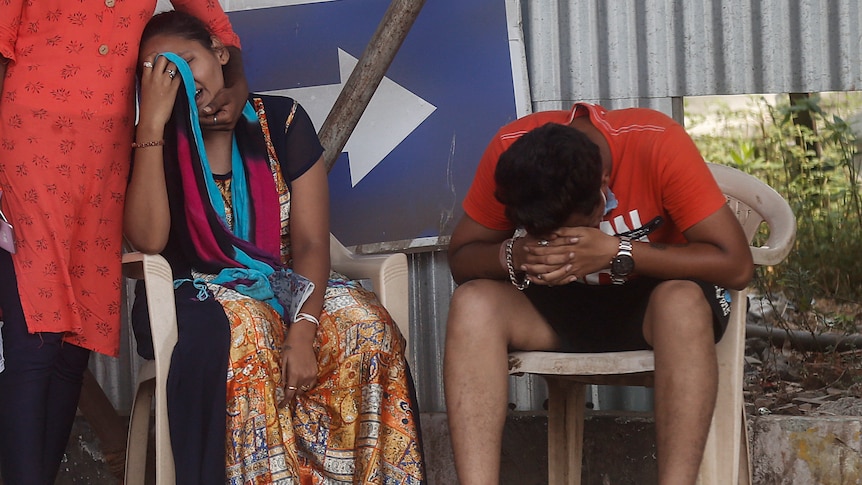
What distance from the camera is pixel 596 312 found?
246cm

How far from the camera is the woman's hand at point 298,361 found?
7.90ft

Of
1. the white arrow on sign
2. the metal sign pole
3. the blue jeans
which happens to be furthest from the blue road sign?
the blue jeans

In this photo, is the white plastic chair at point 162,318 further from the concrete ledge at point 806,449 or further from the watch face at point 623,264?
the concrete ledge at point 806,449

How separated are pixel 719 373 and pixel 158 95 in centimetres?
153

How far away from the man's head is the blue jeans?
3.95 ft

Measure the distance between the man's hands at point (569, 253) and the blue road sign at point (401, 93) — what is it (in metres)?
1.16

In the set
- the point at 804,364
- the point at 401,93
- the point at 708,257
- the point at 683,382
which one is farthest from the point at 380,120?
the point at 804,364

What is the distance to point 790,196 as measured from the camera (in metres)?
5.00

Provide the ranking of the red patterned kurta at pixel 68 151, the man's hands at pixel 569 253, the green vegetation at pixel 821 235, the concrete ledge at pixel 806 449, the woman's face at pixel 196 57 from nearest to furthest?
the man's hands at pixel 569 253, the red patterned kurta at pixel 68 151, the woman's face at pixel 196 57, the concrete ledge at pixel 806 449, the green vegetation at pixel 821 235

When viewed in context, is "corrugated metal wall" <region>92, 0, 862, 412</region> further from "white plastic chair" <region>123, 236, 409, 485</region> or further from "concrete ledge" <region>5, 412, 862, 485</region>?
Result: "white plastic chair" <region>123, 236, 409, 485</region>

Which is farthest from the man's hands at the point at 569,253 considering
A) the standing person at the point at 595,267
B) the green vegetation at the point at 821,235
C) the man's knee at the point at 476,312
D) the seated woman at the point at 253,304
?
the green vegetation at the point at 821,235

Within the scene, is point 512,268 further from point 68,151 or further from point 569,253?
point 68,151

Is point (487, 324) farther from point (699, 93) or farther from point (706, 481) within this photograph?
point (699, 93)

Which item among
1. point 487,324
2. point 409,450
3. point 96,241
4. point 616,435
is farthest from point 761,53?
point 96,241
